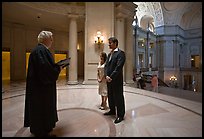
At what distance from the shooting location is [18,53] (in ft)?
42.2

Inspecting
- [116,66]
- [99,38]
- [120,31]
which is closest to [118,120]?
[116,66]

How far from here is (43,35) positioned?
2.81 metres

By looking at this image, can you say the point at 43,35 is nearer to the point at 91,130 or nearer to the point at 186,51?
the point at 91,130

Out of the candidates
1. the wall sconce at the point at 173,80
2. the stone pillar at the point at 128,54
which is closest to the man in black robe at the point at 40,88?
the stone pillar at the point at 128,54

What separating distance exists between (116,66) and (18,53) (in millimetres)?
11707

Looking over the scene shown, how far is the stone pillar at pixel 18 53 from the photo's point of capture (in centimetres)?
1256

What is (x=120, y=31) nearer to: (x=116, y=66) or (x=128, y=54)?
(x=128, y=54)

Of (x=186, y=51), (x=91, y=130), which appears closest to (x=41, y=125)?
(x=91, y=130)

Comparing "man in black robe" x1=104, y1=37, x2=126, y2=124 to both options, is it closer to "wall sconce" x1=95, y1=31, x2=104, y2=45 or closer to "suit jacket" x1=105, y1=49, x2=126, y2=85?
"suit jacket" x1=105, y1=49, x2=126, y2=85

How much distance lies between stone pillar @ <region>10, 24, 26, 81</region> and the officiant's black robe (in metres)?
11.4

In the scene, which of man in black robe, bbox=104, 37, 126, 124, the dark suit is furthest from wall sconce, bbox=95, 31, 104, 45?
the dark suit

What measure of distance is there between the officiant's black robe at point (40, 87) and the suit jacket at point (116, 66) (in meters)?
1.34

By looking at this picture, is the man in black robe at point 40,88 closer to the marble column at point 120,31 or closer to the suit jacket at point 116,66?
the suit jacket at point 116,66

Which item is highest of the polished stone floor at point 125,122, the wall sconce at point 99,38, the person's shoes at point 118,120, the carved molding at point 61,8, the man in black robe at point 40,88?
the carved molding at point 61,8
